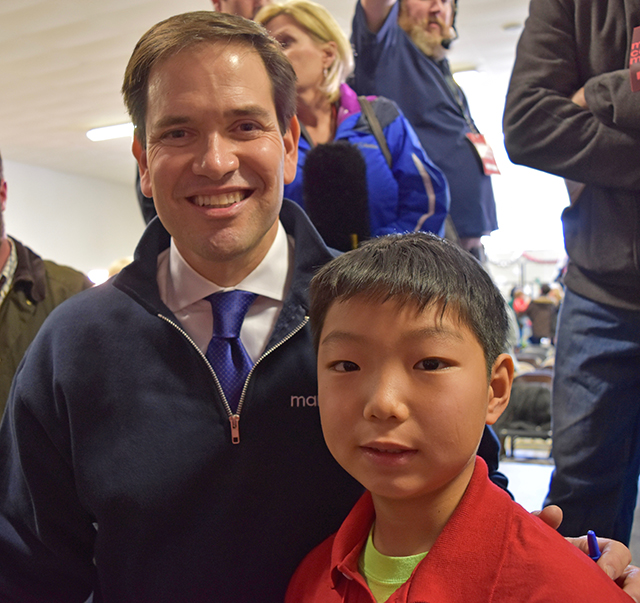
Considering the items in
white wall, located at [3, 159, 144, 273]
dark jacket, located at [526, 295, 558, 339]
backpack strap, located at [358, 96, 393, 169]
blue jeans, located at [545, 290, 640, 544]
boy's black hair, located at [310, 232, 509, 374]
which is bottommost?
dark jacket, located at [526, 295, 558, 339]

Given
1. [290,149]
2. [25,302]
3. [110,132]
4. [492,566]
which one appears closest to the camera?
[492,566]

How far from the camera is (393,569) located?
37.2 inches

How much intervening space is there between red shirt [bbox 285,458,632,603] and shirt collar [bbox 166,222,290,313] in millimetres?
542

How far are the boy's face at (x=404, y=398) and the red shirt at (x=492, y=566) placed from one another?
2.7 inches

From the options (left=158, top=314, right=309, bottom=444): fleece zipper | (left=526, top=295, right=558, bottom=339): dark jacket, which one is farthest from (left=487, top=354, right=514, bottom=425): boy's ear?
(left=526, top=295, right=558, bottom=339): dark jacket

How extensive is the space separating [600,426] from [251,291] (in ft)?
2.86

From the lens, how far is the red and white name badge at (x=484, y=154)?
7.81ft

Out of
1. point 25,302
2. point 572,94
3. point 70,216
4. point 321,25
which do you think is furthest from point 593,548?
point 70,216

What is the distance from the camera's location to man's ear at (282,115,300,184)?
136 centimetres

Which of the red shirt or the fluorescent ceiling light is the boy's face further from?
the fluorescent ceiling light

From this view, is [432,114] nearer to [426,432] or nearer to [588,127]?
[588,127]

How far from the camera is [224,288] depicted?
1.27 metres

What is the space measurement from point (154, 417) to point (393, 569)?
20.6 inches

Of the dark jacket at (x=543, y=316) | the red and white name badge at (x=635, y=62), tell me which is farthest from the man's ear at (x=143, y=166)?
the dark jacket at (x=543, y=316)
